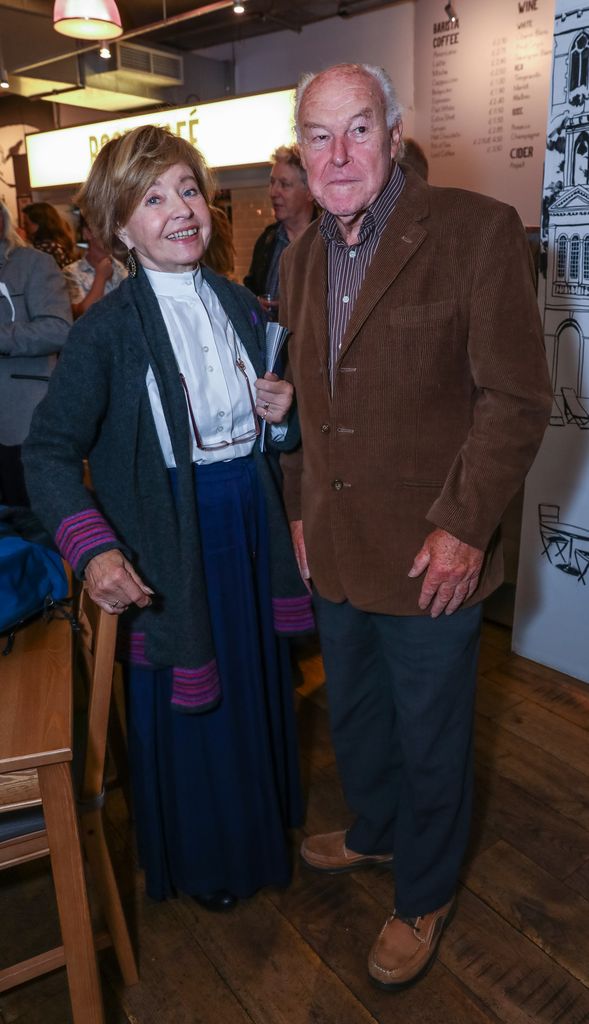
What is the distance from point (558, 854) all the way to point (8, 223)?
293 cm

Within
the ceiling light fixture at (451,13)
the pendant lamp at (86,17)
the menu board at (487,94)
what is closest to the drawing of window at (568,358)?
the menu board at (487,94)

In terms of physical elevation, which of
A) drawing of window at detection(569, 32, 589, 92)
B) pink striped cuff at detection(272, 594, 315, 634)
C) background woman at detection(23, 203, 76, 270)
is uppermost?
drawing of window at detection(569, 32, 589, 92)

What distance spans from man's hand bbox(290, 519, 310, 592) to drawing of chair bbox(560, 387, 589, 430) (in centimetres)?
130

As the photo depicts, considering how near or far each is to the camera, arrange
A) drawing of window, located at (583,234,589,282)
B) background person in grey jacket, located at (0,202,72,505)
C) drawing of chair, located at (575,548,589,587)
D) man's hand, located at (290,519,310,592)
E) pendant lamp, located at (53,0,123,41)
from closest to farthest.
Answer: man's hand, located at (290,519,310,592), drawing of window, located at (583,234,589,282), drawing of chair, located at (575,548,589,587), background person in grey jacket, located at (0,202,72,505), pendant lamp, located at (53,0,123,41)

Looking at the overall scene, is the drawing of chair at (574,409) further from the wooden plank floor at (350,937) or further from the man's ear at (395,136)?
the man's ear at (395,136)

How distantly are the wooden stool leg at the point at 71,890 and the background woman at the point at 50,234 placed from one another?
135 inches

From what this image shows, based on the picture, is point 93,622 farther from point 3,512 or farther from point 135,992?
point 135,992

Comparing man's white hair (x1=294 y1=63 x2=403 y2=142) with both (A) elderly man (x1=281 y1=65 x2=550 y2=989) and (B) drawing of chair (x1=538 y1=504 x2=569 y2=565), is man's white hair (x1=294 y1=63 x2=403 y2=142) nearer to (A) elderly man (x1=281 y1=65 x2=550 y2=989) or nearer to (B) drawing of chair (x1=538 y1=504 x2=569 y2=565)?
(A) elderly man (x1=281 y1=65 x2=550 y2=989)

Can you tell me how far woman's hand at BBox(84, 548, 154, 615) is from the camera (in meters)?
1.41

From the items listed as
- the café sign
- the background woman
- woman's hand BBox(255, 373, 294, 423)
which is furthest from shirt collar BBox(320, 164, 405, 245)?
the background woman

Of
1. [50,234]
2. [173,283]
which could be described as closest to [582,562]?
[173,283]

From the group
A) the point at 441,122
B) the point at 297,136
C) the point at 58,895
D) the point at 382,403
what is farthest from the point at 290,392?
the point at 441,122

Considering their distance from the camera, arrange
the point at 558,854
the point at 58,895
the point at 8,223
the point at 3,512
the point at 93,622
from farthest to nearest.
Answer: the point at 8,223 < the point at 558,854 < the point at 3,512 < the point at 93,622 < the point at 58,895

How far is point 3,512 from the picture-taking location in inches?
71.6
